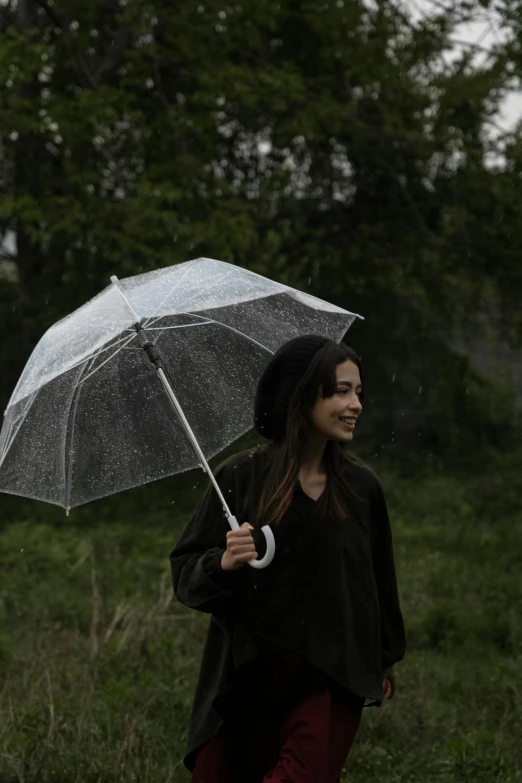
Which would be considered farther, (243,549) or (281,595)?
(281,595)

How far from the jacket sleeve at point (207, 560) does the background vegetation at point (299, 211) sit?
5490 millimetres

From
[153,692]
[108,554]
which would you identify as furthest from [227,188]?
[153,692]

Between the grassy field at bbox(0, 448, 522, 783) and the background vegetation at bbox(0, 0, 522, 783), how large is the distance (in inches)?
2.7

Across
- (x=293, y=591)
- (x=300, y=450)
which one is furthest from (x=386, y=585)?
(x=300, y=450)

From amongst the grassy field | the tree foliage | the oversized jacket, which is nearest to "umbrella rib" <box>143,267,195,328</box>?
the oversized jacket

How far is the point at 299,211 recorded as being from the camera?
51.9 feet

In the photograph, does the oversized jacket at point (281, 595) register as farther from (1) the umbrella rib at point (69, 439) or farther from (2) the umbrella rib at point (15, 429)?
(2) the umbrella rib at point (15, 429)

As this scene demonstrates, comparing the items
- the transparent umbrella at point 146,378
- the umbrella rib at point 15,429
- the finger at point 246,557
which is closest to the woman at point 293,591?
the finger at point 246,557

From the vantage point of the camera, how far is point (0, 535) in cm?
1273

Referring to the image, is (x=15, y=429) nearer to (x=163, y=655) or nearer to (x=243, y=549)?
(x=243, y=549)

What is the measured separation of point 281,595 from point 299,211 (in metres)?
12.3

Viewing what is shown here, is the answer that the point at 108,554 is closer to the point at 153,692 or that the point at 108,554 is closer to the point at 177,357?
the point at 153,692

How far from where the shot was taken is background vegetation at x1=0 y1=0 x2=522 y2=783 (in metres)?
12.3

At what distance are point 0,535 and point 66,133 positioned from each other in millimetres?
4111
